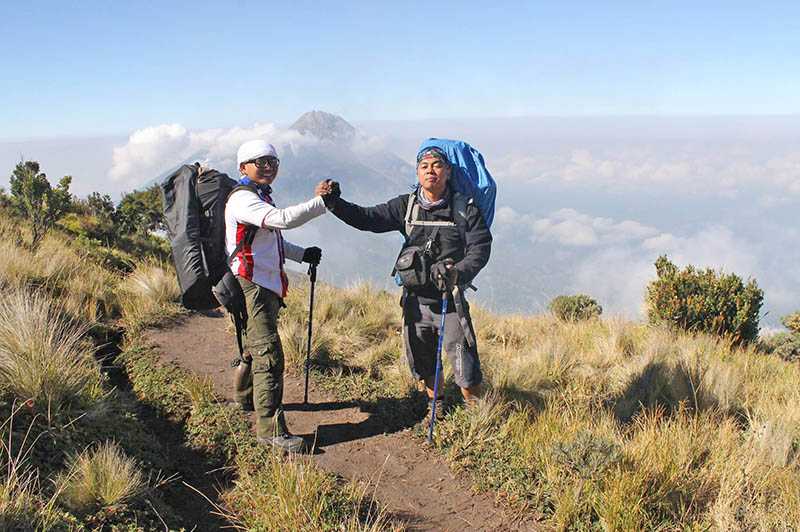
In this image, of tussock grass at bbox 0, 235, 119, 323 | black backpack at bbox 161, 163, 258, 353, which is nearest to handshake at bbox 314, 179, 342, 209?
black backpack at bbox 161, 163, 258, 353

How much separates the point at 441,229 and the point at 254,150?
1.75 metres

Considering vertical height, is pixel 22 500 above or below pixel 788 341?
above

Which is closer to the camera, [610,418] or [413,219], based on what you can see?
[413,219]

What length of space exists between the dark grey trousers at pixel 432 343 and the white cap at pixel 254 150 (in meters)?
1.86

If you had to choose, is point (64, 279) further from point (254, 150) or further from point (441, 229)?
point (441, 229)

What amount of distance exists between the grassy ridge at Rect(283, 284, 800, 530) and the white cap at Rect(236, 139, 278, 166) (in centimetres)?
295

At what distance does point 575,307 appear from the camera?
487 inches

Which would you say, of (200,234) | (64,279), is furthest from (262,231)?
(64,279)

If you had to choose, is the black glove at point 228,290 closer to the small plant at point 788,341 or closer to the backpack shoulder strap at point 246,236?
the backpack shoulder strap at point 246,236

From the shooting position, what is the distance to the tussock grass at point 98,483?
3.24 metres

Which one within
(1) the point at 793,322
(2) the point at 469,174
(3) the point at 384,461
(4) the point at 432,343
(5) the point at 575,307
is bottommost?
(5) the point at 575,307

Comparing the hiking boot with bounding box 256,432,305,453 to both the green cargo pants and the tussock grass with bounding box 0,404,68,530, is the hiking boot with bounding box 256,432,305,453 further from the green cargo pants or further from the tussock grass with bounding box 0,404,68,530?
the tussock grass with bounding box 0,404,68,530

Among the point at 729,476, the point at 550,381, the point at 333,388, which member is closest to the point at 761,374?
the point at 550,381

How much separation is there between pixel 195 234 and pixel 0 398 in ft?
6.31
